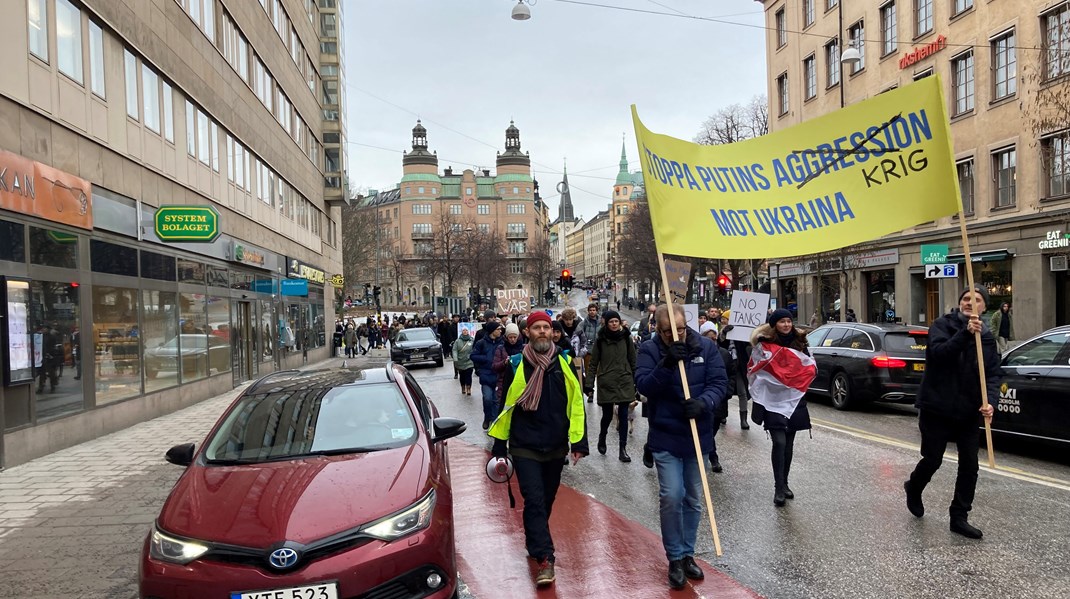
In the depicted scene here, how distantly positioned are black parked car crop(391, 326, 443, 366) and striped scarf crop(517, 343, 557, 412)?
66.7ft

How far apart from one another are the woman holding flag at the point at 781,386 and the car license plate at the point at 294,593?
428 centimetres

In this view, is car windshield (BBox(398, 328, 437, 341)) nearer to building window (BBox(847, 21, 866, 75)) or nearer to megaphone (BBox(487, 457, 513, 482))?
megaphone (BBox(487, 457, 513, 482))

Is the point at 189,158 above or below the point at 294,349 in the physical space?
above

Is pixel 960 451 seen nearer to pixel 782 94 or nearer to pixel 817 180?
pixel 817 180

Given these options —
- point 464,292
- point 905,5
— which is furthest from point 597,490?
point 464,292

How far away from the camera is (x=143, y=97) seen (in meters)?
14.1

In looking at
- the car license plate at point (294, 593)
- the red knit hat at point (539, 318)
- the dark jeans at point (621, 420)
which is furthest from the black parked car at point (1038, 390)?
the car license plate at point (294, 593)

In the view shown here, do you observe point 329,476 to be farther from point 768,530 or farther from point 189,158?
point 189,158

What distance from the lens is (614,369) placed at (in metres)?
8.72

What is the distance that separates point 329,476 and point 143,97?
12.8 meters

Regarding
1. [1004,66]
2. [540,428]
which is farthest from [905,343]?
[1004,66]

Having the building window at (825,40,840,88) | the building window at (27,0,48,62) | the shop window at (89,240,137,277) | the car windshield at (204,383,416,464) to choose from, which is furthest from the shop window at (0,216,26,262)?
the building window at (825,40,840,88)

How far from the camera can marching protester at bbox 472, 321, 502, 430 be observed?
11008 mm

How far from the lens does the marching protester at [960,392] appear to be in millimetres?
5422
